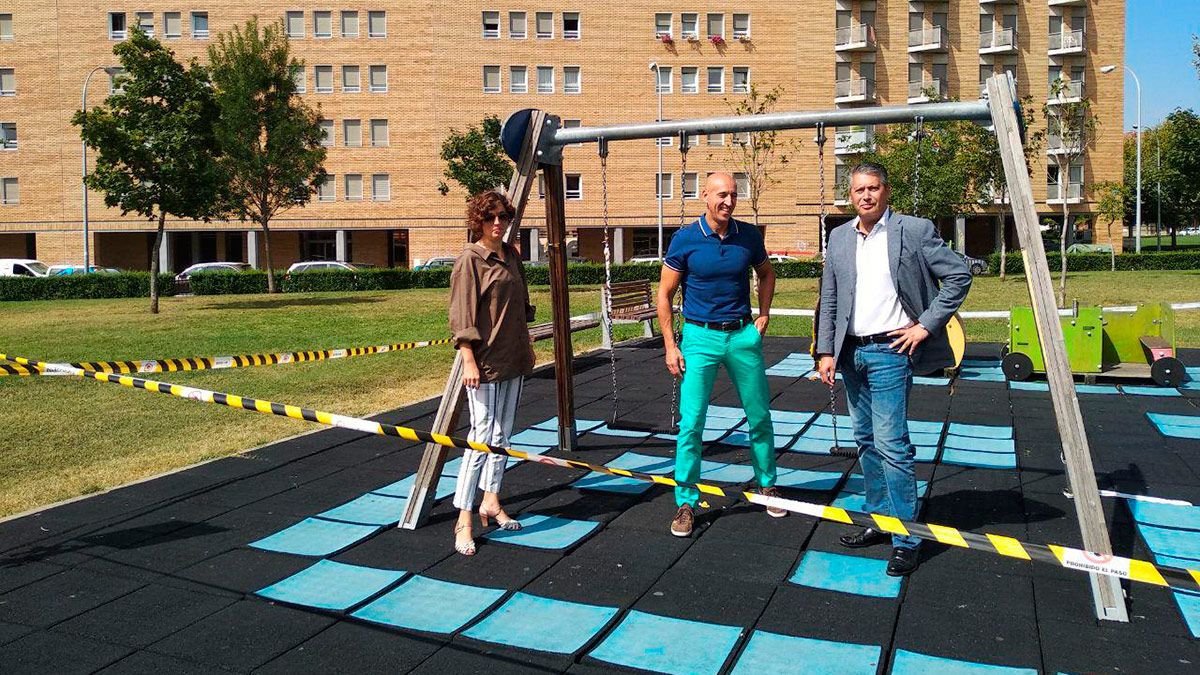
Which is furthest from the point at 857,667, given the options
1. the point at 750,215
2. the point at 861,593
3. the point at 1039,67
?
the point at 1039,67

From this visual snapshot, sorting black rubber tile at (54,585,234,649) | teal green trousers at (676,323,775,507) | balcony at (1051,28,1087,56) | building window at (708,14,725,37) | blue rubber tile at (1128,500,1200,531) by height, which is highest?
building window at (708,14,725,37)

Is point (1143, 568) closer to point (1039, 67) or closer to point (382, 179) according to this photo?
point (382, 179)

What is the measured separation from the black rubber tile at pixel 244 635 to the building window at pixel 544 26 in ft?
159

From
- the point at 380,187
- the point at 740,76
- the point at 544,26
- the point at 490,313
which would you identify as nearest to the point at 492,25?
the point at 544,26

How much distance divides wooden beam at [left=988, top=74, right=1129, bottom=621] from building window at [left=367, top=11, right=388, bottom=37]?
48626 mm

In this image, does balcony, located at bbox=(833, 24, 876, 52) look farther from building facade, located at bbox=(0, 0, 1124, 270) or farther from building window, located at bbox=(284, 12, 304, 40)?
building window, located at bbox=(284, 12, 304, 40)

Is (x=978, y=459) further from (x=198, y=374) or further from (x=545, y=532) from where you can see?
(x=198, y=374)

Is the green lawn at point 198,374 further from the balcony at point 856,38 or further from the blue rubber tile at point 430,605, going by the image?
the balcony at point 856,38

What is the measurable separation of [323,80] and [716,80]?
2058cm

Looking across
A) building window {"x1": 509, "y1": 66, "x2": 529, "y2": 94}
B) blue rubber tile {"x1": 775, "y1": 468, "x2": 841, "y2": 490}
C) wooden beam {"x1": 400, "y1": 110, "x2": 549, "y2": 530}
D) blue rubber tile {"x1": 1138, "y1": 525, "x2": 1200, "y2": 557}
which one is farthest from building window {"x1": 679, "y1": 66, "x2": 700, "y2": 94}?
blue rubber tile {"x1": 1138, "y1": 525, "x2": 1200, "y2": 557}

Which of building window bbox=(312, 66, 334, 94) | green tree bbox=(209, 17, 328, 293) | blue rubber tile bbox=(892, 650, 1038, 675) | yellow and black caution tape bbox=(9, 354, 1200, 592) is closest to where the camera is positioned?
yellow and black caution tape bbox=(9, 354, 1200, 592)

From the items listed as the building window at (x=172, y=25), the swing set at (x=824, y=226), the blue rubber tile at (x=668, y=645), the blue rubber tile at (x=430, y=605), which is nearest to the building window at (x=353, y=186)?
the building window at (x=172, y=25)

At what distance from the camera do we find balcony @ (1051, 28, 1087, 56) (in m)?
52.1

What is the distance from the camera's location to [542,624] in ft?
13.1
